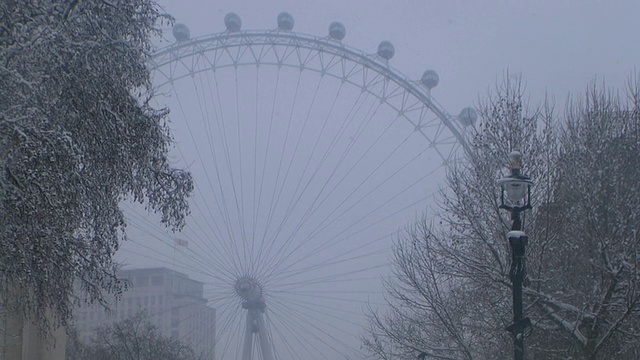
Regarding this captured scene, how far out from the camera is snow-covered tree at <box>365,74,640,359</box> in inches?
699

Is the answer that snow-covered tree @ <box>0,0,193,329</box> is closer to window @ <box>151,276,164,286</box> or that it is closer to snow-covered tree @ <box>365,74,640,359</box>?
snow-covered tree @ <box>365,74,640,359</box>

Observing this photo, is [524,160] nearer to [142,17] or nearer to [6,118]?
[142,17]

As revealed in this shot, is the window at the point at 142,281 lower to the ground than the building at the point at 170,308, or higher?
higher

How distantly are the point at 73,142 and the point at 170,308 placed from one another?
39.6m

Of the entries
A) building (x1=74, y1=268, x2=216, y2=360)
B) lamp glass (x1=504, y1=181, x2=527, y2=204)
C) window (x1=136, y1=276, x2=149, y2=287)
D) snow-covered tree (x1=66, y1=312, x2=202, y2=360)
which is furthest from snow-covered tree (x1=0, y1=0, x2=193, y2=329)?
window (x1=136, y1=276, x2=149, y2=287)

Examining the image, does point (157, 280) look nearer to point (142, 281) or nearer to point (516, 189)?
point (142, 281)

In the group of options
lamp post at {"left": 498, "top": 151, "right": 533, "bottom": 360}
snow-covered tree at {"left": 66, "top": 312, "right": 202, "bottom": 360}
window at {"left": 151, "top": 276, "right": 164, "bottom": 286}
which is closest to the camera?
lamp post at {"left": 498, "top": 151, "right": 533, "bottom": 360}

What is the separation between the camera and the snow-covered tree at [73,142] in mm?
10383

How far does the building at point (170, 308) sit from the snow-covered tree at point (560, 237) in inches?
1036

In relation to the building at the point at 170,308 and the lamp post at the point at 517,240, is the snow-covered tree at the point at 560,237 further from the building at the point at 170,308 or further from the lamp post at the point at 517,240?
the building at the point at 170,308

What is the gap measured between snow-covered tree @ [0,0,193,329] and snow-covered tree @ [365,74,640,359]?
8.18 meters

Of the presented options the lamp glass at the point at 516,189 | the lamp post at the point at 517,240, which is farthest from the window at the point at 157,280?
the lamp glass at the point at 516,189

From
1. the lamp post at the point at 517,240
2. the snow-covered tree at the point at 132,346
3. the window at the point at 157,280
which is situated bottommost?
the snow-covered tree at the point at 132,346

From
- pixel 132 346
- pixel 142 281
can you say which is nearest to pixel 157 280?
pixel 142 281
